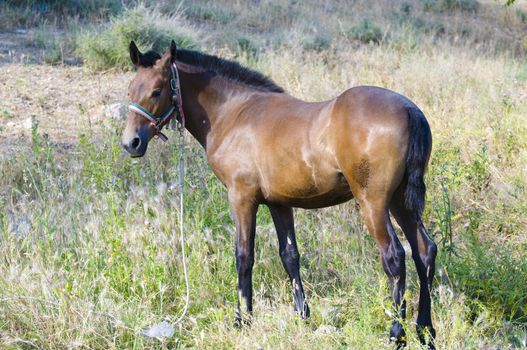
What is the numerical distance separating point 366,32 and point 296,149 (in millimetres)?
9827

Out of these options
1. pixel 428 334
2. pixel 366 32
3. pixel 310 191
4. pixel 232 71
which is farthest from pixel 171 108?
pixel 366 32

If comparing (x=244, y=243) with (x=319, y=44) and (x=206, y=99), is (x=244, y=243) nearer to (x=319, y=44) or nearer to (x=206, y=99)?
(x=206, y=99)

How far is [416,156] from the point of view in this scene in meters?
3.48

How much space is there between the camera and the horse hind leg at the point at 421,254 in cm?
376

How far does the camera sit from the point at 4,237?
15.4 feet

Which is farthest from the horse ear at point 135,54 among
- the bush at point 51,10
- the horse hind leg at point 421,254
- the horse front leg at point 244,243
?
the bush at point 51,10

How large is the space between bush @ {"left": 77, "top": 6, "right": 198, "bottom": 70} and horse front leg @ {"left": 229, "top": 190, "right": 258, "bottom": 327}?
5508 mm

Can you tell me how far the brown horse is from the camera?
11.6 feet

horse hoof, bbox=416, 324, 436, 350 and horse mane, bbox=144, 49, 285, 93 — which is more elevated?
horse mane, bbox=144, 49, 285, 93

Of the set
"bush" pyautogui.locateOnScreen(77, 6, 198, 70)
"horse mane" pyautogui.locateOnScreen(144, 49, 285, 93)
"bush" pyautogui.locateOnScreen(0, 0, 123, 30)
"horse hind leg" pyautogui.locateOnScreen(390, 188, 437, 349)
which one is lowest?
"bush" pyautogui.locateOnScreen(0, 0, 123, 30)

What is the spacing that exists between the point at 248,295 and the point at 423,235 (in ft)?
4.14

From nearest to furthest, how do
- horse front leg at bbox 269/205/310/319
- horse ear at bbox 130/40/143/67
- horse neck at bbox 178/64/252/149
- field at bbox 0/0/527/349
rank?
field at bbox 0/0/527/349 < horse ear at bbox 130/40/143/67 < horse front leg at bbox 269/205/310/319 < horse neck at bbox 178/64/252/149

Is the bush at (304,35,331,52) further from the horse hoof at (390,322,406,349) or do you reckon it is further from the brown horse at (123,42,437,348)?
the horse hoof at (390,322,406,349)

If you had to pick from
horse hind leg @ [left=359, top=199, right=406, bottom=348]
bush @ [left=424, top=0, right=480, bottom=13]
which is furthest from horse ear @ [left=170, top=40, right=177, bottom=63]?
bush @ [left=424, top=0, right=480, bottom=13]
